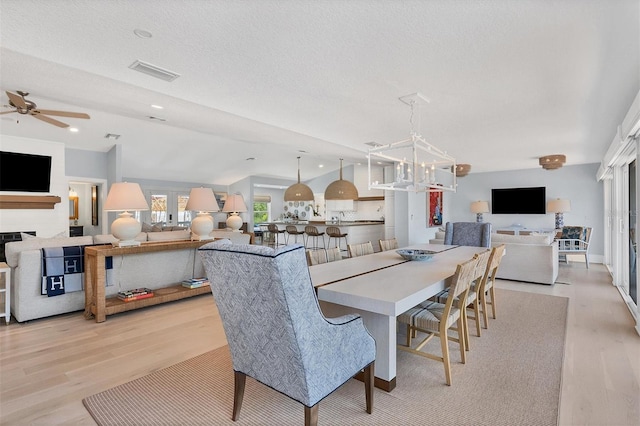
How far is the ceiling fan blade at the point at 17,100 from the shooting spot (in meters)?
3.45

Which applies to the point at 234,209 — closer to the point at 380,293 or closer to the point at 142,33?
the point at 142,33

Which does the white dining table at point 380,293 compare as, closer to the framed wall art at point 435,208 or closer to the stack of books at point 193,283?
the stack of books at point 193,283

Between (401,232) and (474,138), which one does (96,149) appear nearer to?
(401,232)

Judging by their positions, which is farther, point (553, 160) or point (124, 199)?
point (553, 160)

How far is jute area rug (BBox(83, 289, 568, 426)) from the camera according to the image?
188cm

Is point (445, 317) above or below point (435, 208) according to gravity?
below

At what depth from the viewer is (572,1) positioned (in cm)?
191

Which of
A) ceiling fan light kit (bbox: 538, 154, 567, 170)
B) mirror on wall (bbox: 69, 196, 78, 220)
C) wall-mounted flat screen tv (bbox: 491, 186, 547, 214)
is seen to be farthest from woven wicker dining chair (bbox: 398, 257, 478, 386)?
mirror on wall (bbox: 69, 196, 78, 220)

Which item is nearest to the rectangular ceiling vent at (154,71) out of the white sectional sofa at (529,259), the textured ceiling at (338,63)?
the textured ceiling at (338,63)

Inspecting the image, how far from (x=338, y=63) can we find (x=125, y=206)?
277cm

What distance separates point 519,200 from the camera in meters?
8.86

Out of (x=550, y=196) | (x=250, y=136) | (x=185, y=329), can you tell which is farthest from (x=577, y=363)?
(x=550, y=196)

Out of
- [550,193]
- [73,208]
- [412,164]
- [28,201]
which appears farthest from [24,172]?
[550,193]

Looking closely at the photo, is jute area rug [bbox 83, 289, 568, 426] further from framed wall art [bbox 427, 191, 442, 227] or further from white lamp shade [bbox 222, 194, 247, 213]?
framed wall art [bbox 427, 191, 442, 227]
